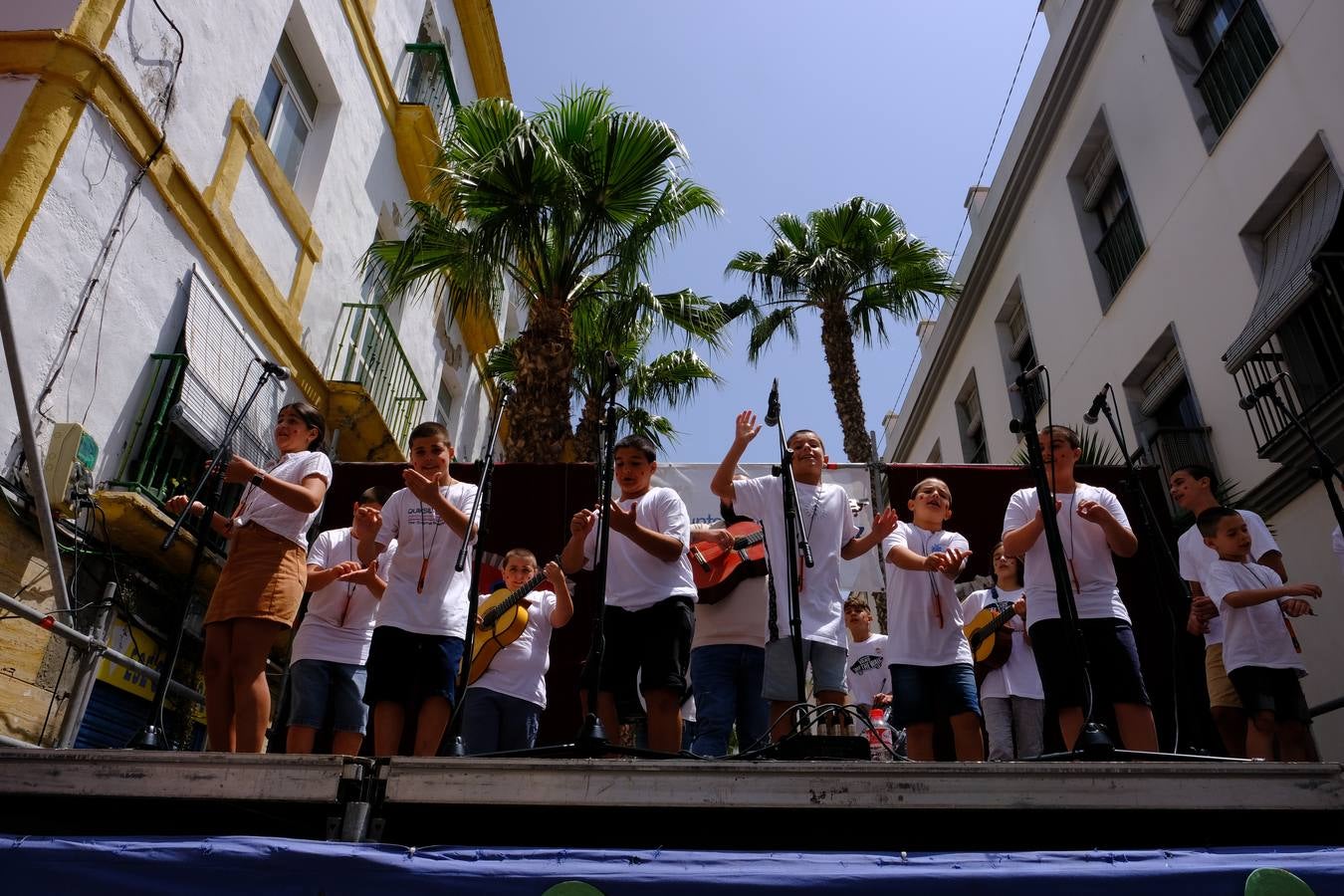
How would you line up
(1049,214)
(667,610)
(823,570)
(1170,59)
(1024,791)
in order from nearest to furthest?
Answer: (1024,791), (667,610), (823,570), (1170,59), (1049,214)

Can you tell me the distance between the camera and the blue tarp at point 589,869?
7.45 feet

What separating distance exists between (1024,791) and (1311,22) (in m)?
8.31

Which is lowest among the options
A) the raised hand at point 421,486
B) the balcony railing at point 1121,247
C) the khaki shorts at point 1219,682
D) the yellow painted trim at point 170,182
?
the khaki shorts at point 1219,682

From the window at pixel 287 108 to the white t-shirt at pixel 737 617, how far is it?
762 centimetres

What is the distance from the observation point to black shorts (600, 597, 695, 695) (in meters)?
4.21

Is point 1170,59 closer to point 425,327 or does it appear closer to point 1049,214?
point 1049,214

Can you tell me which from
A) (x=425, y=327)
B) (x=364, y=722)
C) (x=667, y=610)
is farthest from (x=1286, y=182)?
(x=425, y=327)

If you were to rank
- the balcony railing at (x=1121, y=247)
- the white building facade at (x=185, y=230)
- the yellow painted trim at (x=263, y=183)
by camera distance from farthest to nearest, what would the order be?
the balcony railing at (x=1121, y=247), the yellow painted trim at (x=263, y=183), the white building facade at (x=185, y=230)

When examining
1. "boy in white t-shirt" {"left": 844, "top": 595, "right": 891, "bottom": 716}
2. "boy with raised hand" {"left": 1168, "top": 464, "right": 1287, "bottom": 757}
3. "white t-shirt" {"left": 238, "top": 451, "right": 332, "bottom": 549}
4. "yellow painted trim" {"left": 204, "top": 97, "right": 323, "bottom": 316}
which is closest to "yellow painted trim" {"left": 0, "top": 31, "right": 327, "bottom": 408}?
"yellow painted trim" {"left": 204, "top": 97, "right": 323, "bottom": 316}

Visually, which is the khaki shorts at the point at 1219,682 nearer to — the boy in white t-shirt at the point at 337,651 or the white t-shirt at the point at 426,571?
the white t-shirt at the point at 426,571

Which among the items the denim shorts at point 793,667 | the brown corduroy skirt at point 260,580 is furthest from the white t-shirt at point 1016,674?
the brown corduroy skirt at point 260,580

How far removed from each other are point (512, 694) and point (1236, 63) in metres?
9.24

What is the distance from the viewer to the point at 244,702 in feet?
12.9

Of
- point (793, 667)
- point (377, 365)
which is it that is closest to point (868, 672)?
point (793, 667)
